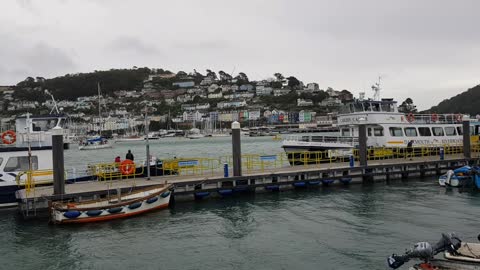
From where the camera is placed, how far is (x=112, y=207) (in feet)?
62.0

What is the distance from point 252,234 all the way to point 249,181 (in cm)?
754

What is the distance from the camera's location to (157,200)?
2047 cm

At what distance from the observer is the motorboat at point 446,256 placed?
10.2 m

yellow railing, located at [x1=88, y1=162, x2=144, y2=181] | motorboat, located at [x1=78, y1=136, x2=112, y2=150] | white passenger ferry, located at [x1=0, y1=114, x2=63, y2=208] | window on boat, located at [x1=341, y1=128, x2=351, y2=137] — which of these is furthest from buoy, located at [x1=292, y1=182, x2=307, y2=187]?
motorboat, located at [x1=78, y1=136, x2=112, y2=150]

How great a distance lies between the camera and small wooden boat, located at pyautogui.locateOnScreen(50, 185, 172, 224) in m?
18.3

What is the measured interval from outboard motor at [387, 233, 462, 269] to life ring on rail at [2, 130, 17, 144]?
1859cm

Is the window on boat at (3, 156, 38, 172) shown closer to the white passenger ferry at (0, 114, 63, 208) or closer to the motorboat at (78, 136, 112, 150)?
the white passenger ferry at (0, 114, 63, 208)

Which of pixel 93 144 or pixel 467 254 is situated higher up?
pixel 93 144

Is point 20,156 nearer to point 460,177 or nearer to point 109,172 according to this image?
point 109,172

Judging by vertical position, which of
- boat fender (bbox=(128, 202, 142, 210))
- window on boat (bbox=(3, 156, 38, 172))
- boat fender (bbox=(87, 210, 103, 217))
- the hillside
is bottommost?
boat fender (bbox=(87, 210, 103, 217))

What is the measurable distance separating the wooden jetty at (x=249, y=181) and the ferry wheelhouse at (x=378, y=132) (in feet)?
9.21

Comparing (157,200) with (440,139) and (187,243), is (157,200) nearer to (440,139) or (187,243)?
(187,243)

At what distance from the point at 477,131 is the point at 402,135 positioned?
30.4 ft

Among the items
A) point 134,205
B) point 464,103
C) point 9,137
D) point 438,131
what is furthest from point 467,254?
point 464,103
